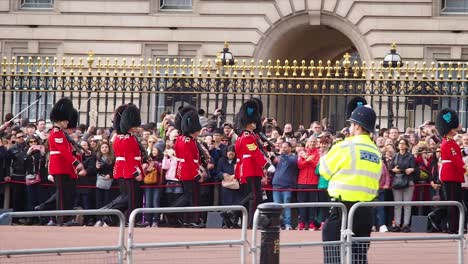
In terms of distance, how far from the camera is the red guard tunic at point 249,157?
→ 21.1m

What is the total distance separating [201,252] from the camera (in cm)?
1334

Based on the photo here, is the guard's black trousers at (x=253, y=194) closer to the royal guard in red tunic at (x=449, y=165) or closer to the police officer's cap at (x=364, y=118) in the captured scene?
the royal guard in red tunic at (x=449, y=165)

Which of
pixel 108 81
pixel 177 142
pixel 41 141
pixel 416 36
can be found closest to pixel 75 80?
pixel 108 81

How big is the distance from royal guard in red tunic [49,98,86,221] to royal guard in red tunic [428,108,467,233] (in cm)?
450

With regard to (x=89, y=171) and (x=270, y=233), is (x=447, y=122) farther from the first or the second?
(x=270, y=233)

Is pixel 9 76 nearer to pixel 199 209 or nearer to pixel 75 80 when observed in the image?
pixel 75 80

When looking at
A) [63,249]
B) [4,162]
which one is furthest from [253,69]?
[63,249]

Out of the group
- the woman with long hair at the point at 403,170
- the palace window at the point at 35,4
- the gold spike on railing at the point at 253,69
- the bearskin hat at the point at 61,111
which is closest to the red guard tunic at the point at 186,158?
the bearskin hat at the point at 61,111

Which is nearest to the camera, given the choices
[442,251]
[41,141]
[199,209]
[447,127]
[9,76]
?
[199,209]

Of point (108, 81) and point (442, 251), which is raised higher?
point (108, 81)

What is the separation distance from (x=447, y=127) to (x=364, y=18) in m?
12.3

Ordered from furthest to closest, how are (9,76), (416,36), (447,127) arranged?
(416,36) < (9,76) < (447,127)

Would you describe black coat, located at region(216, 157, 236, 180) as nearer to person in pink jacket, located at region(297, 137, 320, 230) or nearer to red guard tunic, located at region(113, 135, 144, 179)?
person in pink jacket, located at region(297, 137, 320, 230)

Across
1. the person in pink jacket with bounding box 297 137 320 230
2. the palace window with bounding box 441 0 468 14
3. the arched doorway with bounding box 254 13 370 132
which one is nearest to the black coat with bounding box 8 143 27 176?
the person in pink jacket with bounding box 297 137 320 230
